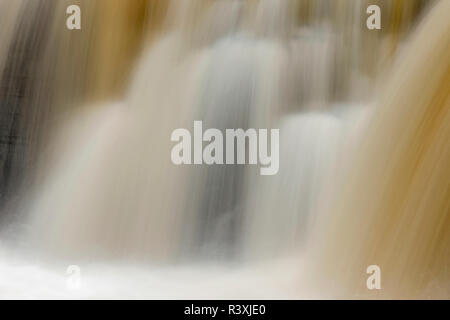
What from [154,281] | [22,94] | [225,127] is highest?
[22,94]

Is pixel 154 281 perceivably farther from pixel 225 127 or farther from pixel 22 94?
pixel 22 94

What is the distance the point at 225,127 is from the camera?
420 centimetres

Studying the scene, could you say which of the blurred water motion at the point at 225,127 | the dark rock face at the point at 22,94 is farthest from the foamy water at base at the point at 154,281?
the dark rock face at the point at 22,94

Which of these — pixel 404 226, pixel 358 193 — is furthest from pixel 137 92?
pixel 404 226

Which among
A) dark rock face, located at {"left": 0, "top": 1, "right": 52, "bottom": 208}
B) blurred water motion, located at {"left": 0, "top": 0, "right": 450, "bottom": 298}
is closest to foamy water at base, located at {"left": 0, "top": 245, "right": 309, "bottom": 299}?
blurred water motion, located at {"left": 0, "top": 0, "right": 450, "bottom": 298}

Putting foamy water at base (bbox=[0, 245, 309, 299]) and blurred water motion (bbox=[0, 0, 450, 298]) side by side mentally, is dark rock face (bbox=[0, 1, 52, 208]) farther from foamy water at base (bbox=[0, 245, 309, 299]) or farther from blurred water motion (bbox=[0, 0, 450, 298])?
foamy water at base (bbox=[0, 245, 309, 299])

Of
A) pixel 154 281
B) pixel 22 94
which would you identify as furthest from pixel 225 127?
pixel 22 94

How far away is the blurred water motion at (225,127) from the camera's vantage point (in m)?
3.56

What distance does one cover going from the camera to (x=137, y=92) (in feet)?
15.2

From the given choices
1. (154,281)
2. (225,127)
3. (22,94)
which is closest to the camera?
(154,281)

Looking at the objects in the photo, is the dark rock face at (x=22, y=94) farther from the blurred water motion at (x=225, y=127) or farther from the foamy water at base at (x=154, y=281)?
the foamy water at base at (x=154, y=281)

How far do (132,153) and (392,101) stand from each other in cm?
167

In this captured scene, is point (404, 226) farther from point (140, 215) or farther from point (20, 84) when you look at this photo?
point (20, 84)
